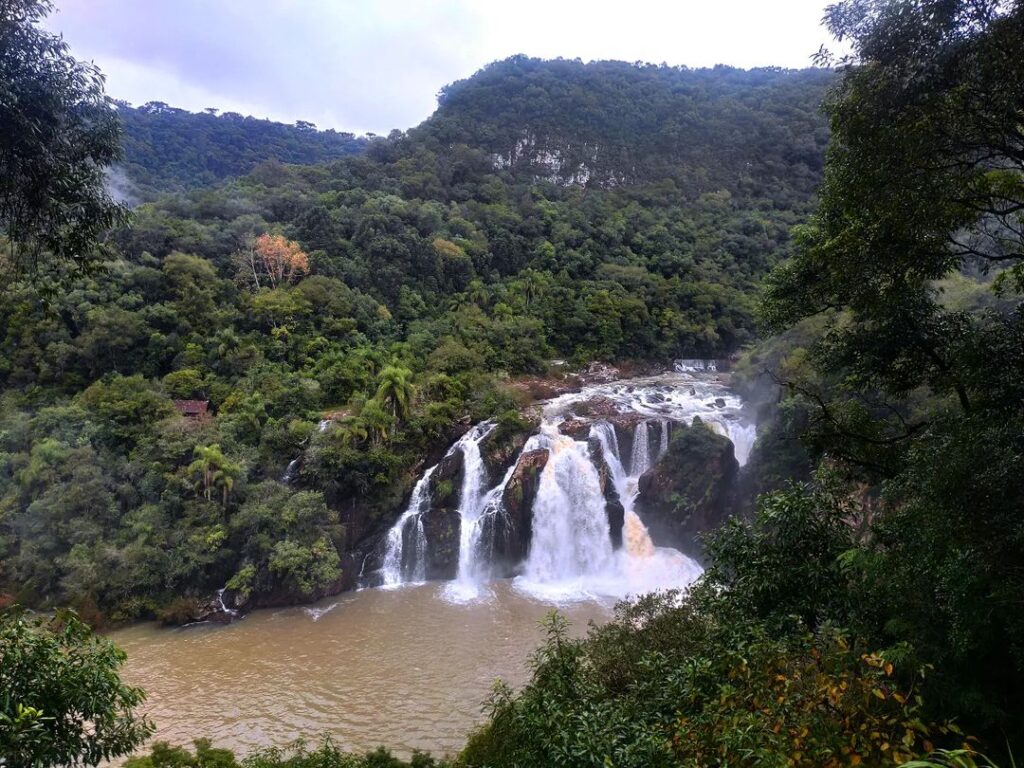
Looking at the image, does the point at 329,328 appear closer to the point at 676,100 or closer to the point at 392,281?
the point at 392,281

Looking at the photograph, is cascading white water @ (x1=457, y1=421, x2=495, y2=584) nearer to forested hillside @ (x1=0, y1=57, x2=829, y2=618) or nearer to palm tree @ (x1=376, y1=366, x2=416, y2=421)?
forested hillside @ (x1=0, y1=57, x2=829, y2=618)

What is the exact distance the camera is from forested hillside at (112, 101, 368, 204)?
47531 mm

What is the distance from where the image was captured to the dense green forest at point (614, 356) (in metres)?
3.92

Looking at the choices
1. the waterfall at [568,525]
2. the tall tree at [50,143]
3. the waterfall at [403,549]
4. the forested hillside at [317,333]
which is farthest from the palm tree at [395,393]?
the tall tree at [50,143]

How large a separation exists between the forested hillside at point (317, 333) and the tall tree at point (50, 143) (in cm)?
69

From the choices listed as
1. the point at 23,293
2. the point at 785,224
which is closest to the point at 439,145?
the point at 785,224

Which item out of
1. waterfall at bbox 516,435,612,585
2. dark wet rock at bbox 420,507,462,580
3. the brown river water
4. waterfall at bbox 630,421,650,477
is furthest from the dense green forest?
waterfall at bbox 630,421,650,477

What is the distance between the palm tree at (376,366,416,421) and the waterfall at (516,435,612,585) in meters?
5.86

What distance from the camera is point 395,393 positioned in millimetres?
20469

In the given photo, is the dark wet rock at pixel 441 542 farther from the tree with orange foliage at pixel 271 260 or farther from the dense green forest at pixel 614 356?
the tree with orange foliage at pixel 271 260

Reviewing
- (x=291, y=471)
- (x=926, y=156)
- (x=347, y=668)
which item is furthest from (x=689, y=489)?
(x=926, y=156)

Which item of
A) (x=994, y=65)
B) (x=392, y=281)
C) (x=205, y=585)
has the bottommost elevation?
(x=205, y=585)

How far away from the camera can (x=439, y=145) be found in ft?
173

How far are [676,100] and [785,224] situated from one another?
87.2 ft
